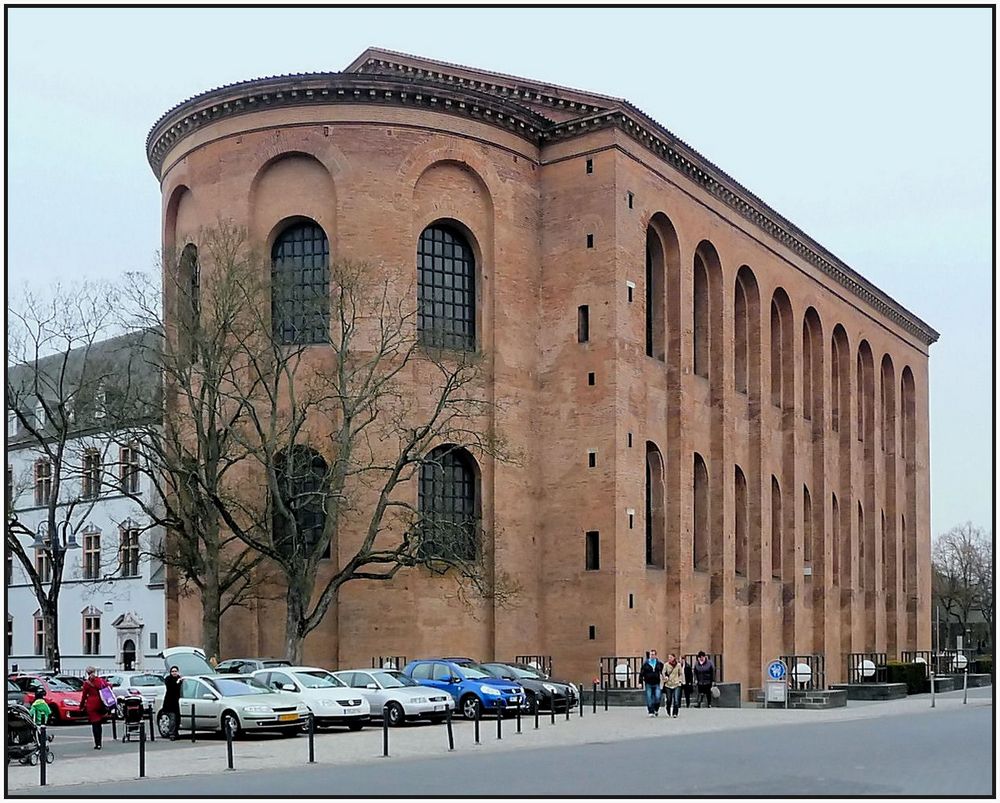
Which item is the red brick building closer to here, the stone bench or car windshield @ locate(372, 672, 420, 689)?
the stone bench

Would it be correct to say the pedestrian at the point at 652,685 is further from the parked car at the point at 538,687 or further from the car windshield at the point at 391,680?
the car windshield at the point at 391,680

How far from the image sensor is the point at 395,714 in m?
29.0

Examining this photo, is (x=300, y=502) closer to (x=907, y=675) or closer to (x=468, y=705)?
(x=468, y=705)

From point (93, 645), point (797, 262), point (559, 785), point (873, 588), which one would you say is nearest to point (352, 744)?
point (559, 785)

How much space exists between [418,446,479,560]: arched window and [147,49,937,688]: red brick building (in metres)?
0.59

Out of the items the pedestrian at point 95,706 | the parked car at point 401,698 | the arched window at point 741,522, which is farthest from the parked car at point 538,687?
the arched window at point 741,522

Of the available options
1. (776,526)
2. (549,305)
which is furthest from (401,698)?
(776,526)

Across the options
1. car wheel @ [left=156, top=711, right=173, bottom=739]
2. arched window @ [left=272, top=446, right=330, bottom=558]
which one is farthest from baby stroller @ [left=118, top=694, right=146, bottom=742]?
arched window @ [left=272, top=446, right=330, bottom=558]

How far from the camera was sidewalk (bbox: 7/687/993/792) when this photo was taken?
67.2 ft

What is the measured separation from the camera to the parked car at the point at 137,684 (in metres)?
32.0

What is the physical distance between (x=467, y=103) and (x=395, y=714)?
69.1 feet

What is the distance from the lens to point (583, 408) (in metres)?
43.3

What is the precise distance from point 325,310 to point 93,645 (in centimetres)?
2264

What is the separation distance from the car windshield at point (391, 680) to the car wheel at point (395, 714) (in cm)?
95
